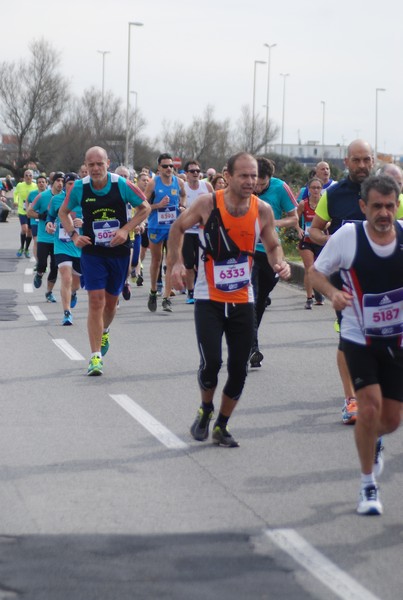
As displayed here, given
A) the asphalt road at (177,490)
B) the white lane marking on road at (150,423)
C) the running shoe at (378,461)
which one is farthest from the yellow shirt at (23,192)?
the running shoe at (378,461)

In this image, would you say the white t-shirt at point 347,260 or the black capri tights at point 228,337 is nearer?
the white t-shirt at point 347,260

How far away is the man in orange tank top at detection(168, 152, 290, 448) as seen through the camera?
25.5ft

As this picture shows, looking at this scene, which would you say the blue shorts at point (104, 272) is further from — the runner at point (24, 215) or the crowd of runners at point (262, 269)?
the runner at point (24, 215)

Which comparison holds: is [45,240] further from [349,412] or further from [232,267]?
[232,267]

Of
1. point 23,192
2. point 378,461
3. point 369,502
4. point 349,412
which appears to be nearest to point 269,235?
point 349,412

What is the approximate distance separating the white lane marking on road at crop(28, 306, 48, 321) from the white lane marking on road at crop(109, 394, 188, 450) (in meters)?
6.12

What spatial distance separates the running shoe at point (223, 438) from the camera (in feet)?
25.7

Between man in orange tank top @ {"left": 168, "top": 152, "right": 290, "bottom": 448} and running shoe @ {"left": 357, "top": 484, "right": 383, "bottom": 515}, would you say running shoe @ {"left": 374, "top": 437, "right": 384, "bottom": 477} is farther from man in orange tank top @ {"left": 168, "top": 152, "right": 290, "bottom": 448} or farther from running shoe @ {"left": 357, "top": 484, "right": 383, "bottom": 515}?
man in orange tank top @ {"left": 168, "top": 152, "right": 290, "bottom": 448}

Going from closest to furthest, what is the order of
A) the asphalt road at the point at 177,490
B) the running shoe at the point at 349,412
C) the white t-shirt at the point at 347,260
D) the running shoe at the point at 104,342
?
the asphalt road at the point at 177,490 < the white t-shirt at the point at 347,260 < the running shoe at the point at 349,412 < the running shoe at the point at 104,342

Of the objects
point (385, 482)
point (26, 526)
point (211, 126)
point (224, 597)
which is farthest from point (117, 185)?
point (211, 126)

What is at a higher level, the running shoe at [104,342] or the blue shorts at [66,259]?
the blue shorts at [66,259]

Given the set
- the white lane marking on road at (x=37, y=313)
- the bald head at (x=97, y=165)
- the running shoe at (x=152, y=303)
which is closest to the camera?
the bald head at (x=97, y=165)

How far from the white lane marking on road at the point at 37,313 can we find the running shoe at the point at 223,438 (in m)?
8.07

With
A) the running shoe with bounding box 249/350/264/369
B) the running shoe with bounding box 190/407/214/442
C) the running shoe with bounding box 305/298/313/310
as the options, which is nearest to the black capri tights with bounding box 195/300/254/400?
the running shoe with bounding box 190/407/214/442
